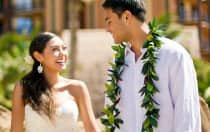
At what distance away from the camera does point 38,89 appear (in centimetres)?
608

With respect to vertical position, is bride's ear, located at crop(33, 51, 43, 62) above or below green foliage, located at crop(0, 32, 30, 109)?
above

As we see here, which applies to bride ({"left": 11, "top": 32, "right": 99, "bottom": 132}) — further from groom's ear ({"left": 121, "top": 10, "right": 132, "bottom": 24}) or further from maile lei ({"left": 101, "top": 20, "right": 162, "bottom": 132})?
groom's ear ({"left": 121, "top": 10, "right": 132, "bottom": 24})

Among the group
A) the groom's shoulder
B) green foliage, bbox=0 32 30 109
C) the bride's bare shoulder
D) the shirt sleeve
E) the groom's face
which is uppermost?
the groom's face

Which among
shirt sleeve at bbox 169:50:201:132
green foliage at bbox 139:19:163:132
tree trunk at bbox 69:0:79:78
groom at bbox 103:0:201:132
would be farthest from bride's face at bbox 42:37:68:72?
tree trunk at bbox 69:0:79:78

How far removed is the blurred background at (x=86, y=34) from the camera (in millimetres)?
17562

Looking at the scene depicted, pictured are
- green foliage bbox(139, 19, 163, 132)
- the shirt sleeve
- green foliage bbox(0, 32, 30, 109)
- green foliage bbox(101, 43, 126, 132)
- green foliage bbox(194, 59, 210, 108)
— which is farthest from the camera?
green foliage bbox(0, 32, 30, 109)

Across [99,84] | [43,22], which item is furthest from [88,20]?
[99,84]

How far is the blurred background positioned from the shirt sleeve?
2256mm

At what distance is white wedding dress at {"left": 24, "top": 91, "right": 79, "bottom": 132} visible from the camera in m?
5.98

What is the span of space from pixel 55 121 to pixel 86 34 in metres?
22.0

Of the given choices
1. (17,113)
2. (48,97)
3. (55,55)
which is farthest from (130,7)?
(17,113)

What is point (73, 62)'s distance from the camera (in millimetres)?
19766

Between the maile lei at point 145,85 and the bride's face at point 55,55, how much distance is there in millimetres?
1038

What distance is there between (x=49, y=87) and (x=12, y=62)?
12601 millimetres
